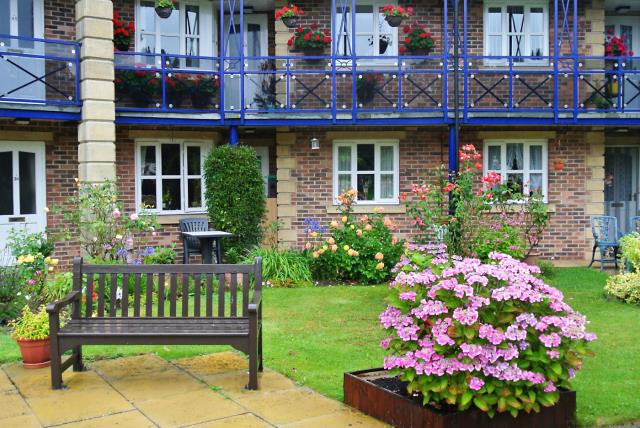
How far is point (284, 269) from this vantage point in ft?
41.3

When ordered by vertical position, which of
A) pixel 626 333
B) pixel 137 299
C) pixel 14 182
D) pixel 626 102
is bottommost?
pixel 626 333

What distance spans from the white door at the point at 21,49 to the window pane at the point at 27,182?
1401 mm

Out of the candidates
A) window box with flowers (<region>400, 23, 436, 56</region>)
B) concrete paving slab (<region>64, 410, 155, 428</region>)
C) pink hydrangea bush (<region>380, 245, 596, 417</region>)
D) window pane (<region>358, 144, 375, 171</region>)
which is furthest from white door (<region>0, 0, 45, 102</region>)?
pink hydrangea bush (<region>380, 245, 596, 417</region>)

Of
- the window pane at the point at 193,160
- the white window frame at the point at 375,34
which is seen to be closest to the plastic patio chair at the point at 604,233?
the white window frame at the point at 375,34

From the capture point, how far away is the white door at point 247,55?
1490 cm

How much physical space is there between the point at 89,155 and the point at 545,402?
9870 millimetres

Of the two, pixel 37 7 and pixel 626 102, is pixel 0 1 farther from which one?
pixel 626 102

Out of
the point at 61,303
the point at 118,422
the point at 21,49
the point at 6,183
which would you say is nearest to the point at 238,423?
the point at 118,422

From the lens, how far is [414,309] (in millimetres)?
4945

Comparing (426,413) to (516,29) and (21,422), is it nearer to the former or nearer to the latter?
(21,422)

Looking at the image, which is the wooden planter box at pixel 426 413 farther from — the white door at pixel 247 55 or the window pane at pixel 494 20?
the window pane at pixel 494 20

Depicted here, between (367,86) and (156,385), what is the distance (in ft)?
32.2

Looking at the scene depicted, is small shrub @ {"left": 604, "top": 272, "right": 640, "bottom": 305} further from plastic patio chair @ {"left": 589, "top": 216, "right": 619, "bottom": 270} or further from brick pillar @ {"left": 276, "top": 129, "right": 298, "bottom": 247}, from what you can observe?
brick pillar @ {"left": 276, "top": 129, "right": 298, "bottom": 247}

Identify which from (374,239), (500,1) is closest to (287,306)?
(374,239)
